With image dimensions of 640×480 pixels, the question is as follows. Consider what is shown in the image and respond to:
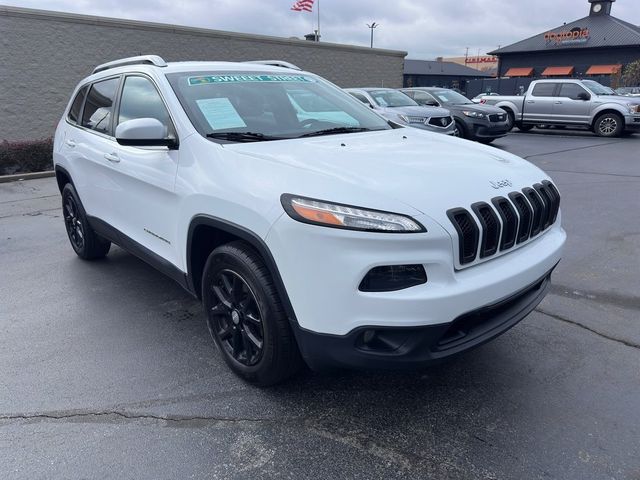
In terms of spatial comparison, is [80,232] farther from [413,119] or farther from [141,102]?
[413,119]

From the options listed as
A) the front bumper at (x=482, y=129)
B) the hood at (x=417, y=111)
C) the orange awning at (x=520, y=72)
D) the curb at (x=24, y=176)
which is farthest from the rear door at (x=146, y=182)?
the orange awning at (x=520, y=72)

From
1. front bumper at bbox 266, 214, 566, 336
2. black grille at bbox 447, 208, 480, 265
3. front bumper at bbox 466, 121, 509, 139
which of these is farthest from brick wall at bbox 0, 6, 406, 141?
black grille at bbox 447, 208, 480, 265

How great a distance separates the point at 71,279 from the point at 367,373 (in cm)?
310

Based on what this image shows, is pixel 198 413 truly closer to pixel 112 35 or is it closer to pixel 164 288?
pixel 164 288

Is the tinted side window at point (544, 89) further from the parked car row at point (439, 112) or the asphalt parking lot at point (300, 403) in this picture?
the asphalt parking lot at point (300, 403)

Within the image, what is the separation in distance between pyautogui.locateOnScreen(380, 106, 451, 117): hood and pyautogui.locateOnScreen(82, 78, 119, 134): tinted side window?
7.89m

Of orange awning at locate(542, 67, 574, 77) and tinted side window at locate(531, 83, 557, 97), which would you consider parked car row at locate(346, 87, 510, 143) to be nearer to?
tinted side window at locate(531, 83, 557, 97)

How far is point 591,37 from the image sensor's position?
43.4m

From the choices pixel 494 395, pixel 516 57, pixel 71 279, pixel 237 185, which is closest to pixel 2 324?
pixel 71 279

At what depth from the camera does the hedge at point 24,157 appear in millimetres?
10633

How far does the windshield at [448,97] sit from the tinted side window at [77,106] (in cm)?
1111

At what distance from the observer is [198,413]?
2.79 metres

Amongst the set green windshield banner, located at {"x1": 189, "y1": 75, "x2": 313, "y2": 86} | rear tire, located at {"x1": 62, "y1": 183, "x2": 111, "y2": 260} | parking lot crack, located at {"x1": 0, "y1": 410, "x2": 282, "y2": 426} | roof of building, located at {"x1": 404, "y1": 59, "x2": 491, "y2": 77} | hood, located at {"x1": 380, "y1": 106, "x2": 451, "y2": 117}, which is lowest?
parking lot crack, located at {"x1": 0, "y1": 410, "x2": 282, "y2": 426}

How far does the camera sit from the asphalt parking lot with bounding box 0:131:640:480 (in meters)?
2.40
